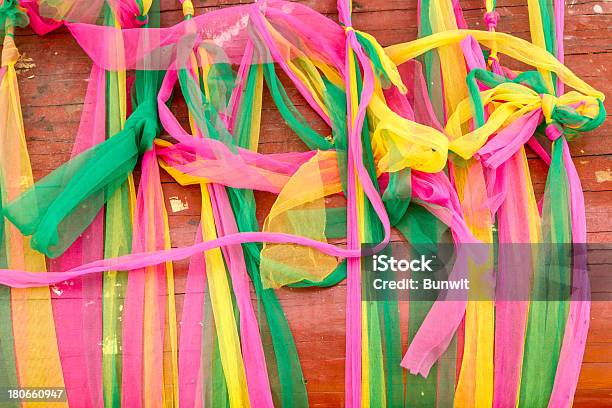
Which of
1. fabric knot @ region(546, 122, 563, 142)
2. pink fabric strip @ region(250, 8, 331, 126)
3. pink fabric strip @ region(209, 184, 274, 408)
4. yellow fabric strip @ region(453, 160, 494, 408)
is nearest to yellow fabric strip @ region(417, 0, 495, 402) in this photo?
yellow fabric strip @ region(453, 160, 494, 408)

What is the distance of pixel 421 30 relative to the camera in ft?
6.14

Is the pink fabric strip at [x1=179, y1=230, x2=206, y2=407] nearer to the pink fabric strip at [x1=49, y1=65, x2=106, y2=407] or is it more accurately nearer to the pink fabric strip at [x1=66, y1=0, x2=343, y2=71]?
the pink fabric strip at [x1=49, y1=65, x2=106, y2=407]

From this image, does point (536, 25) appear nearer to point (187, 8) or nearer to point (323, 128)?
point (323, 128)

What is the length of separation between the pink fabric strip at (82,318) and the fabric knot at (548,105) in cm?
118

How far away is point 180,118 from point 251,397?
31.0 inches

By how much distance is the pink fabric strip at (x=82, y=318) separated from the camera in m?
1.62

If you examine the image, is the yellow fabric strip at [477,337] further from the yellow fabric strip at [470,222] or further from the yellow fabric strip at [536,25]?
the yellow fabric strip at [536,25]

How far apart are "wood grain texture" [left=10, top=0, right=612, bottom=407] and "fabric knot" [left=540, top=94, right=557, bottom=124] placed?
0.13m

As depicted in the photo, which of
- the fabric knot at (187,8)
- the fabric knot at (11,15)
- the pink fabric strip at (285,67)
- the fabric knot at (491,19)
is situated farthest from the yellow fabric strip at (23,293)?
the fabric knot at (491,19)

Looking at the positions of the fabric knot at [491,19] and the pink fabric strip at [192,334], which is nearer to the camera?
the pink fabric strip at [192,334]

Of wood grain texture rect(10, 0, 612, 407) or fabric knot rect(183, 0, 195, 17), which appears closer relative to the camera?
wood grain texture rect(10, 0, 612, 407)

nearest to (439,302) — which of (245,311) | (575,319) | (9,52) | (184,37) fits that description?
(575,319)

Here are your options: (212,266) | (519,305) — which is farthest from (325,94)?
(519,305)

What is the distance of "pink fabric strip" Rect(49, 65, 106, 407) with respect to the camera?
63.8 inches
